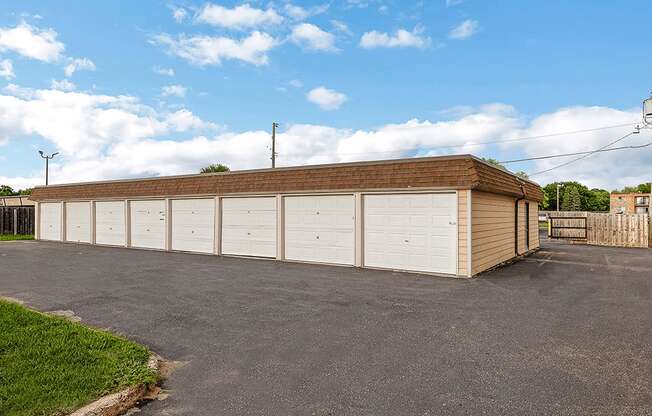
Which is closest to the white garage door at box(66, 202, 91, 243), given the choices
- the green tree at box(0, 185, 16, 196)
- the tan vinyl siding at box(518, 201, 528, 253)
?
the tan vinyl siding at box(518, 201, 528, 253)

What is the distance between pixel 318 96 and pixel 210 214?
25.2 ft

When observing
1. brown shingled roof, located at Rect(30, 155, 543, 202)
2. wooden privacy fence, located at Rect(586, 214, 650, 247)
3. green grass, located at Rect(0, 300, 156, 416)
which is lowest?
green grass, located at Rect(0, 300, 156, 416)

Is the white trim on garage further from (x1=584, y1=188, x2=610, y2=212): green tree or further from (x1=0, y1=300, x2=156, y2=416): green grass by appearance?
(x1=584, y1=188, x2=610, y2=212): green tree

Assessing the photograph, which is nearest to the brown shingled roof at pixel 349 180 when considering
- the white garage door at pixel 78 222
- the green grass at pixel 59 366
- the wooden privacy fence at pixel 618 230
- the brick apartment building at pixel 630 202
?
the white garage door at pixel 78 222

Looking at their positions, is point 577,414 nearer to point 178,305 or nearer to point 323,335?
point 323,335

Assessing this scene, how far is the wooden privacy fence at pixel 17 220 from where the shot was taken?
2655 centimetres

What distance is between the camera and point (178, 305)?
23.4ft

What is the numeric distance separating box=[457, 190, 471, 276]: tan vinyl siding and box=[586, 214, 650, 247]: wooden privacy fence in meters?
16.8

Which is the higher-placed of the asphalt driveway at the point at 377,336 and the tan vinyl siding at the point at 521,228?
the tan vinyl siding at the point at 521,228

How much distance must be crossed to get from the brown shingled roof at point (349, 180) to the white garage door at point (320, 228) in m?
0.51

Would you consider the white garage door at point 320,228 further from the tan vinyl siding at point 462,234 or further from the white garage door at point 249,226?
the tan vinyl siding at point 462,234

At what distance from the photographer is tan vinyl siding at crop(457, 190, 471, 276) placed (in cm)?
1038

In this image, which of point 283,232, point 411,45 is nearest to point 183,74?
point 283,232

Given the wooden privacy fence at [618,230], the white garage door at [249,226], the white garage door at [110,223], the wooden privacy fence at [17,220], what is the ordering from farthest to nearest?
the wooden privacy fence at [17,220]
the wooden privacy fence at [618,230]
the white garage door at [110,223]
the white garage door at [249,226]
